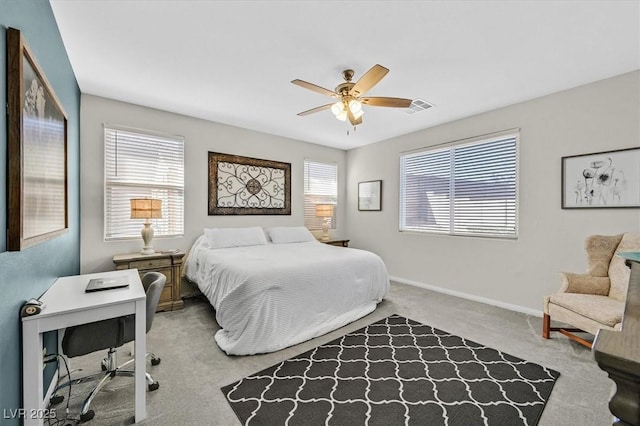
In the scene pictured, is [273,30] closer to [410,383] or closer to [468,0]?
[468,0]

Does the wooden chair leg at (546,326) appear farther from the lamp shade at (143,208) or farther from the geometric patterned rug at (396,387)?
the lamp shade at (143,208)

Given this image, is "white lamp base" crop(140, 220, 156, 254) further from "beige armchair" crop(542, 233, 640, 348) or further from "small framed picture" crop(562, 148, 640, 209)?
"small framed picture" crop(562, 148, 640, 209)

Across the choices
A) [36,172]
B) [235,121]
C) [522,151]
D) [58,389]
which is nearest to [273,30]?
[36,172]

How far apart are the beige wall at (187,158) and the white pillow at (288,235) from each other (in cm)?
31

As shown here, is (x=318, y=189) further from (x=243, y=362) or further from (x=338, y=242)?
(x=243, y=362)

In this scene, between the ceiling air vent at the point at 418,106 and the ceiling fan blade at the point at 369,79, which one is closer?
the ceiling fan blade at the point at 369,79

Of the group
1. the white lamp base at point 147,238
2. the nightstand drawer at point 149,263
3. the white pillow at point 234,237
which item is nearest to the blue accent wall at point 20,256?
the nightstand drawer at point 149,263

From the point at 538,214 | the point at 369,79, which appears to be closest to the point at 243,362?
the point at 369,79

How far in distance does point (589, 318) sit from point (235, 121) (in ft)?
15.3

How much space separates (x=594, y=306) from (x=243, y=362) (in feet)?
9.83

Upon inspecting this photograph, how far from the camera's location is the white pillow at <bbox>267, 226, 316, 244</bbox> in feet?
15.0

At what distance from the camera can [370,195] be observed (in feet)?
18.0

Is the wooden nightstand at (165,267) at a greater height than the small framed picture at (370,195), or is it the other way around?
the small framed picture at (370,195)

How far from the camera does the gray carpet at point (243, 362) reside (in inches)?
68.2
